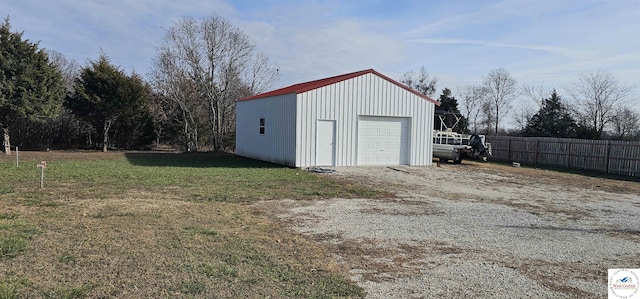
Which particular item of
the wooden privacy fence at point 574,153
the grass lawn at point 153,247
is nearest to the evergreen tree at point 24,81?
the grass lawn at point 153,247

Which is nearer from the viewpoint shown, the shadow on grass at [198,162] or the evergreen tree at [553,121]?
the shadow on grass at [198,162]

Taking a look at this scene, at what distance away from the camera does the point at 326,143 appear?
53.0 ft

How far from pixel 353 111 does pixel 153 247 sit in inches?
468

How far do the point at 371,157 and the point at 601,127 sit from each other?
2619 centimetres

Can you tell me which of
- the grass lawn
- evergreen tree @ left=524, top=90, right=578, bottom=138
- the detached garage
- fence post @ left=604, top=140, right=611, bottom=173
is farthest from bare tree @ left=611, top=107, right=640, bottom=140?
the grass lawn

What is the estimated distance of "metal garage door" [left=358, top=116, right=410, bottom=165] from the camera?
16.7 m

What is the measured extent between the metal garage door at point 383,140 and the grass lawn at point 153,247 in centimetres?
692

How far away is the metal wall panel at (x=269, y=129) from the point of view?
16.1m

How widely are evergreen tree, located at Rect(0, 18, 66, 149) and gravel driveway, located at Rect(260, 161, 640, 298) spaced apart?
15.4 metres

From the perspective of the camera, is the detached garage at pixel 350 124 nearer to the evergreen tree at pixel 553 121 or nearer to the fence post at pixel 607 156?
the fence post at pixel 607 156

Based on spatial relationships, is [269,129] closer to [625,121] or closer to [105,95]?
[105,95]

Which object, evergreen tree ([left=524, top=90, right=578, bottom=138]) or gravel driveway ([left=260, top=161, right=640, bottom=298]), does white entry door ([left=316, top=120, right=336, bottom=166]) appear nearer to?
gravel driveway ([left=260, top=161, right=640, bottom=298])

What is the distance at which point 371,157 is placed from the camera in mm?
16828

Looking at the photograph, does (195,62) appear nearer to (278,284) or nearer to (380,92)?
(380,92)
